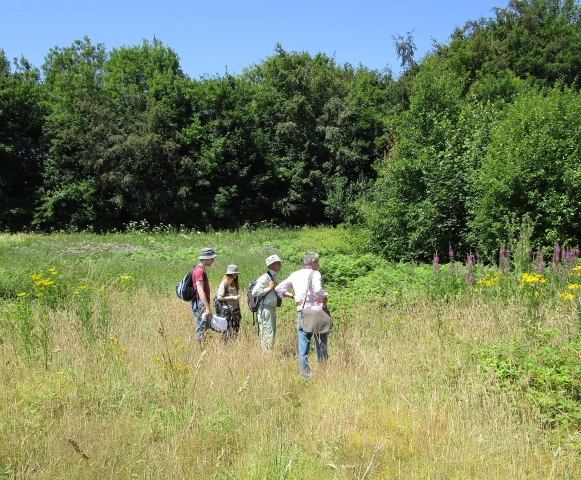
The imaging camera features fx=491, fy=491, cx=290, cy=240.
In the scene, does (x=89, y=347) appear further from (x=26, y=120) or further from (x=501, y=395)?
(x=26, y=120)

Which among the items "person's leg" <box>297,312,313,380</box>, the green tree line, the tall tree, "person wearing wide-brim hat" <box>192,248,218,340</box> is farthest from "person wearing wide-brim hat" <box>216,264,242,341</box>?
the tall tree

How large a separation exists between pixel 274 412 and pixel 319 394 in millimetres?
646

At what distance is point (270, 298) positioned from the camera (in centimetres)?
645

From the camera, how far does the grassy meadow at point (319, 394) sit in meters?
3.61

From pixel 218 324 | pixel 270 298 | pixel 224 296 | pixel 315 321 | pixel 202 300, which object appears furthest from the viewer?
pixel 224 296

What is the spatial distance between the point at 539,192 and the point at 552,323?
701 cm

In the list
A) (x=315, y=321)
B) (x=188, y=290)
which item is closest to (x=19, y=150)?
(x=188, y=290)

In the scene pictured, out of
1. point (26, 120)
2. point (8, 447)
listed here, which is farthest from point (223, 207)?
point (8, 447)

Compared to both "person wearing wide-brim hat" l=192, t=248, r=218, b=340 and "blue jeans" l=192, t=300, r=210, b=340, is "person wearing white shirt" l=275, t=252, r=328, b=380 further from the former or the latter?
"blue jeans" l=192, t=300, r=210, b=340

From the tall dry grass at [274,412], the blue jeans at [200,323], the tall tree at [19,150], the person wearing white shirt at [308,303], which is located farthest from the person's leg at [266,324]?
the tall tree at [19,150]

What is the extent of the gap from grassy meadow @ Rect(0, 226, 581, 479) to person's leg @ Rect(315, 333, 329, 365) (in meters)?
0.22

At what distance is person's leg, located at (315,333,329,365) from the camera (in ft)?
19.0

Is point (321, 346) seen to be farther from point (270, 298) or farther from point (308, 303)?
point (270, 298)

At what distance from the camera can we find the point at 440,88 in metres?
14.9
